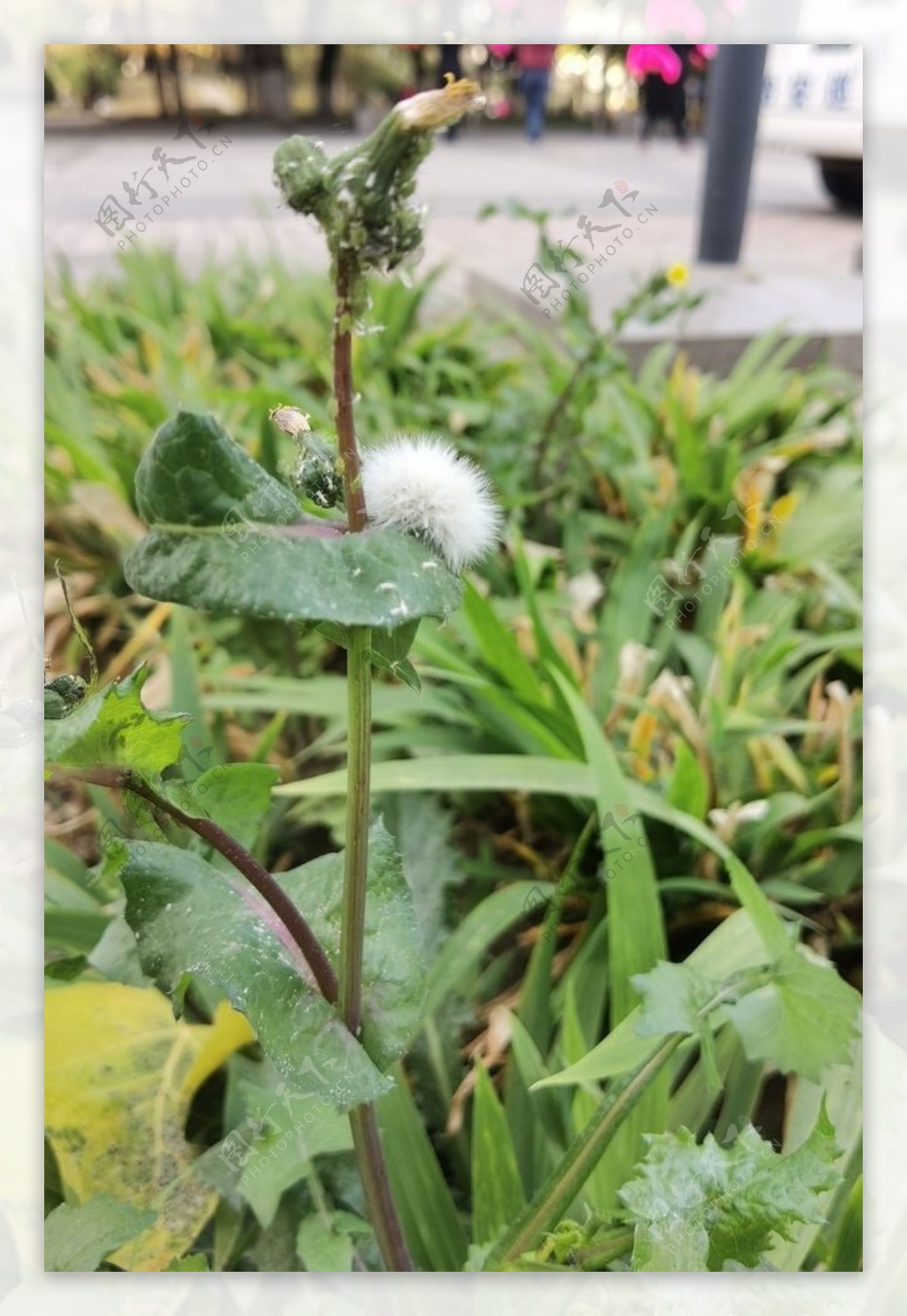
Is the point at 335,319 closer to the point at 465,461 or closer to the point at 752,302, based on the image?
the point at 465,461

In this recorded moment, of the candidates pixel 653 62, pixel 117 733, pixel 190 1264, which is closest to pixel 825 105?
pixel 653 62

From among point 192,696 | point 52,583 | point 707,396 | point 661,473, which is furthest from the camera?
point 707,396

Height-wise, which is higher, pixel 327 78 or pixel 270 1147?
pixel 327 78

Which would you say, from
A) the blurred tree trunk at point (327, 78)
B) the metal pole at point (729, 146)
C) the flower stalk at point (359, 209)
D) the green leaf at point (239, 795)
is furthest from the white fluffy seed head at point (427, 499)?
the metal pole at point (729, 146)

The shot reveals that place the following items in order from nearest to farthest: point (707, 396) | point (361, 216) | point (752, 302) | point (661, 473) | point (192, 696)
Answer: point (361, 216) → point (192, 696) → point (661, 473) → point (707, 396) → point (752, 302)

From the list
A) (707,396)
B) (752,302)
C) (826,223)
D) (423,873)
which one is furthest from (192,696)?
(752,302)

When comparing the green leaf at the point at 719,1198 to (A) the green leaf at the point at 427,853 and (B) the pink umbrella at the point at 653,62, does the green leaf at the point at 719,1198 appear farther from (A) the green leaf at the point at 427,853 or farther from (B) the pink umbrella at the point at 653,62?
(B) the pink umbrella at the point at 653,62

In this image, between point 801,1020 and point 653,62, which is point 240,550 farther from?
point 653,62
